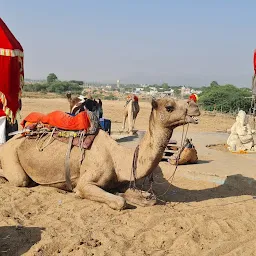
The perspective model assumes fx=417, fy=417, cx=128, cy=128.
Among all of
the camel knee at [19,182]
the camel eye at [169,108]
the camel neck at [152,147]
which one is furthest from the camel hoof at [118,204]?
the camel knee at [19,182]

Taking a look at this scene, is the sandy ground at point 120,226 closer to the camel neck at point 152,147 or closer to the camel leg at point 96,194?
the camel leg at point 96,194

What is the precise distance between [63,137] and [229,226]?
296 centimetres

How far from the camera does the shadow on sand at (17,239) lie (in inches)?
171

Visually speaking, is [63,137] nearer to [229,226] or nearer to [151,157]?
[151,157]

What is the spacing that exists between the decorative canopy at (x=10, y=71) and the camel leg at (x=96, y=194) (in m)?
1.98

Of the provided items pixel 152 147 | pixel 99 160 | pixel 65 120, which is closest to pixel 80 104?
pixel 65 120

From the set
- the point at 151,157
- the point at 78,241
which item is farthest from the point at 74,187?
the point at 78,241

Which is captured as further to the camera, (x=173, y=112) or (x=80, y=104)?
(x=80, y=104)

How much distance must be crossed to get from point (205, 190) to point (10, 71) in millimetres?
4070

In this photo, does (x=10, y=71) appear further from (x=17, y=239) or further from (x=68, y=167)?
(x=17, y=239)

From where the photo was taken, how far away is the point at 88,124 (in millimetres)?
6680

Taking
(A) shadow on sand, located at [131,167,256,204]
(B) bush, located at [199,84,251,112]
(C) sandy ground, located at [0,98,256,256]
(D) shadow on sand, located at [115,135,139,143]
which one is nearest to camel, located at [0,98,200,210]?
(C) sandy ground, located at [0,98,256,256]

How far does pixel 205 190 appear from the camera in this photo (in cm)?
767

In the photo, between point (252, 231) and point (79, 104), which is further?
point (79, 104)
